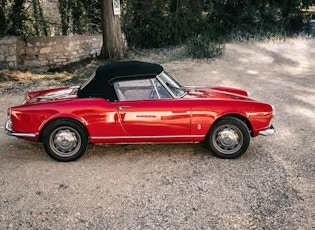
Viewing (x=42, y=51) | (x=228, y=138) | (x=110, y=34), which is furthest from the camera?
(x=42, y=51)

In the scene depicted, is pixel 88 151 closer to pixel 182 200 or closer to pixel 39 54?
pixel 182 200

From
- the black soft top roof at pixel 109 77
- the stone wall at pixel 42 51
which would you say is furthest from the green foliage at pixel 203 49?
the black soft top roof at pixel 109 77

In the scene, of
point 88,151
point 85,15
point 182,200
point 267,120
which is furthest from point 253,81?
point 85,15

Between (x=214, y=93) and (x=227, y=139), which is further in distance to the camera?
(x=214, y=93)

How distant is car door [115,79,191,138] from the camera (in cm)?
491

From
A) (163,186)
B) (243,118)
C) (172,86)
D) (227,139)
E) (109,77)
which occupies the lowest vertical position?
(163,186)

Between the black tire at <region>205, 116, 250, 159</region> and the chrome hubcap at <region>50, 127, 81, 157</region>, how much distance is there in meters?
1.84

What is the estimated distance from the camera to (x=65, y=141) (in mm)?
4961

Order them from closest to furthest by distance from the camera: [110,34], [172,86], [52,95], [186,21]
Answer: [172,86], [52,95], [110,34], [186,21]

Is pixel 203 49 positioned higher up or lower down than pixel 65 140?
higher up

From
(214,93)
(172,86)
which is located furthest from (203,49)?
(172,86)

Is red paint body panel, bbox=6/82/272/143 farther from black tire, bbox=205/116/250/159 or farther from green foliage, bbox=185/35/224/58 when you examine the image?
green foliage, bbox=185/35/224/58

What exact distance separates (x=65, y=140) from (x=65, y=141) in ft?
0.05

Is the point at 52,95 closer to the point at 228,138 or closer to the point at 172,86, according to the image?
the point at 172,86
